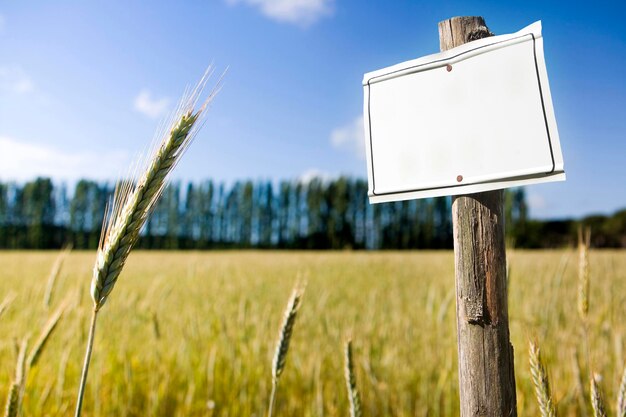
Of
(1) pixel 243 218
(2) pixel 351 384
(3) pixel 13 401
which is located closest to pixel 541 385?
(2) pixel 351 384

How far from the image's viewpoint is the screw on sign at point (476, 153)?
3.81 feet

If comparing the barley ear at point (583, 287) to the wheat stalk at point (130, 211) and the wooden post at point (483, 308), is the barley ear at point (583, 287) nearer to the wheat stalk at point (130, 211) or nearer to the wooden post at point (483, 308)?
the wooden post at point (483, 308)

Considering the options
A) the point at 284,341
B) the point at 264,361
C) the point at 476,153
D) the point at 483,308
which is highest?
the point at 476,153

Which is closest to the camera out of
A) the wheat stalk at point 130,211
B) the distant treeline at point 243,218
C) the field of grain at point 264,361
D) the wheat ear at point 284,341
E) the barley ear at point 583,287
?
the wheat stalk at point 130,211

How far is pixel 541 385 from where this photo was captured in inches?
42.9

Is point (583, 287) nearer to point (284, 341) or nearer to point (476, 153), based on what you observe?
point (476, 153)

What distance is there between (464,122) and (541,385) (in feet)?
2.14

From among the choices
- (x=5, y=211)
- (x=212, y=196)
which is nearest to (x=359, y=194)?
(x=212, y=196)

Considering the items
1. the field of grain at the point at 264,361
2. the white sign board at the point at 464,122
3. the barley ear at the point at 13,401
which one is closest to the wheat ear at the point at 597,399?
the white sign board at the point at 464,122

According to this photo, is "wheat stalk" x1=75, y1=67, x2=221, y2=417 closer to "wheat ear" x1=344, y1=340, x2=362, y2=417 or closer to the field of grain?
"wheat ear" x1=344, y1=340, x2=362, y2=417

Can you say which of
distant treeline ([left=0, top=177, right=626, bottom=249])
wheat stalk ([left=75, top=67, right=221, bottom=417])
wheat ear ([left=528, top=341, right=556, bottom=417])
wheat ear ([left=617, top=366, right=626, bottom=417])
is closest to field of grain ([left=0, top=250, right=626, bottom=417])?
wheat ear ([left=617, top=366, right=626, bottom=417])

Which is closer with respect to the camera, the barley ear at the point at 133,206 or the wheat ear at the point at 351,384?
the barley ear at the point at 133,206

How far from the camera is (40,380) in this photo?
104 inches

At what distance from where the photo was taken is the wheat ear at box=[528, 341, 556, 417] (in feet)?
3.52
